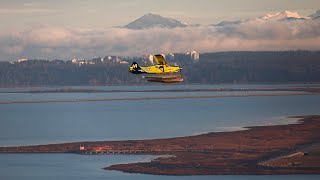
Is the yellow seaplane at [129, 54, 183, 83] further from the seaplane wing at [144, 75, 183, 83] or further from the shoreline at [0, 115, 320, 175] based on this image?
the shoreline at [0, 115, 320, 175]

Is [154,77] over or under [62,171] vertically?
over

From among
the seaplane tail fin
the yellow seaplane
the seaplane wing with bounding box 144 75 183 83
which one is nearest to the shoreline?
the seaplane tail fin

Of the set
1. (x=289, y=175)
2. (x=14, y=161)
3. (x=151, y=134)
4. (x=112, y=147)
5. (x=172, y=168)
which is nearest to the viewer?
(x=289, y=175)

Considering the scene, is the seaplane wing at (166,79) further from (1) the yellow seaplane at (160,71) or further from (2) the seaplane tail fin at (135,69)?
(2) the seaplane tail fin at (135,69)

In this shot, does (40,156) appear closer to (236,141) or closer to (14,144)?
(14,144)

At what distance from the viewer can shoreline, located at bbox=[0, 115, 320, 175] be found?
125 metres

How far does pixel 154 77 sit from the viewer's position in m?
67.8

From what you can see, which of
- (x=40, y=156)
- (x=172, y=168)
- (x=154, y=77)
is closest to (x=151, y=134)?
(x=40, y=156)

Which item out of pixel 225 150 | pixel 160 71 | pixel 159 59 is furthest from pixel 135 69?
pixel 225 150

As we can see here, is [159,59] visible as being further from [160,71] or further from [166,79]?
[166,79]

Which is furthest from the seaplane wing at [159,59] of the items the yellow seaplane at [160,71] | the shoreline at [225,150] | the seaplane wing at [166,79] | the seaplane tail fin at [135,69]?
the shoreline at [225,150]

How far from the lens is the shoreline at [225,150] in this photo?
4936 inches

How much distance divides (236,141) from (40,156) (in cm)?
3534

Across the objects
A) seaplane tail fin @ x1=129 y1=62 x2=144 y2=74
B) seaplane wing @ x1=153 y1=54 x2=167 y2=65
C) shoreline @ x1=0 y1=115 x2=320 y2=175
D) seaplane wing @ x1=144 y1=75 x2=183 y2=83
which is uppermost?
seaplane wing @ x1=153 y1=54 x2=167 y2=65
